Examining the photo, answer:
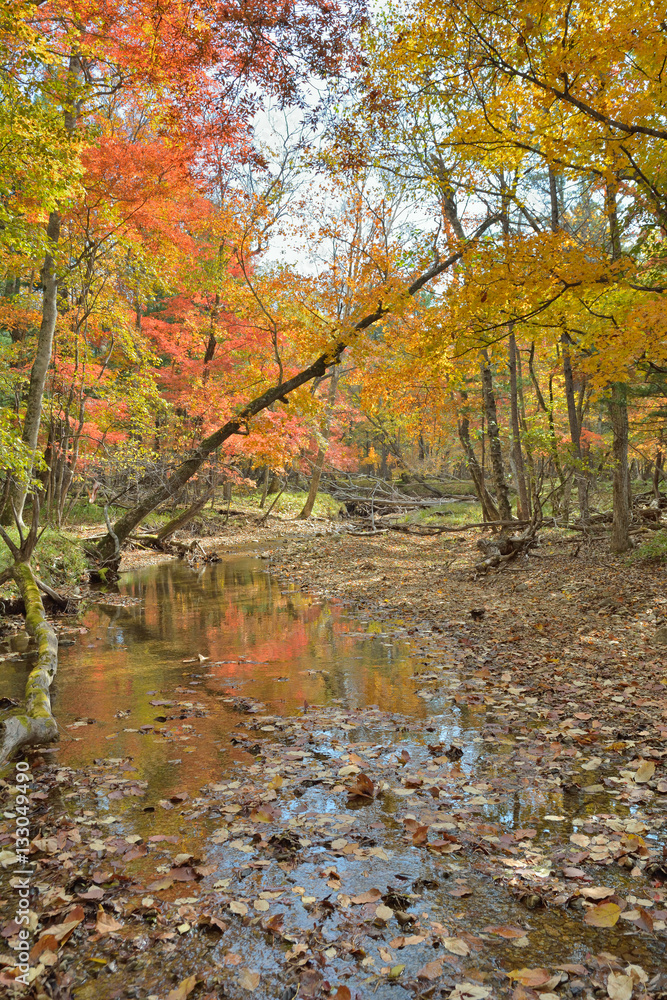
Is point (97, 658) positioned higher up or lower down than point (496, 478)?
lower down

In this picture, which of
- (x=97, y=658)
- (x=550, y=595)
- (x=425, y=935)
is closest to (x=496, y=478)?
(x=550, y=595)

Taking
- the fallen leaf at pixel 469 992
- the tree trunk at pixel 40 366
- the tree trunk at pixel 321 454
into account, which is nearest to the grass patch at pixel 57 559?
the tree trunk at pixel 40 366

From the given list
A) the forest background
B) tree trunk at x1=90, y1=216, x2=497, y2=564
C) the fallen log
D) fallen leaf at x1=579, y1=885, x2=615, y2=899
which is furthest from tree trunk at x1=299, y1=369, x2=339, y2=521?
fallen leaf at x1=579, y1=885, x2=615, y2=899

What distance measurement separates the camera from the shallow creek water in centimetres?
219

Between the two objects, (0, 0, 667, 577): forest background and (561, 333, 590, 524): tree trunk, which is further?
(561, 333, 590, 524): tree trunk

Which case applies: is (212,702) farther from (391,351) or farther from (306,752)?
(391,351)

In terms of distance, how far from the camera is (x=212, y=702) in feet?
17.1

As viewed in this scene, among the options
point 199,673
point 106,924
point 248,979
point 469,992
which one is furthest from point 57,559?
point 469,992

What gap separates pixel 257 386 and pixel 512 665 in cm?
1062

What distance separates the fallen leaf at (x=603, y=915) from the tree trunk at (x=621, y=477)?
805 centimetres

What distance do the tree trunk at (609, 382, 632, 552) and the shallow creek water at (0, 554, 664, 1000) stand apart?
15.6 ft

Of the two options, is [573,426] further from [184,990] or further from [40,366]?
[184,990]

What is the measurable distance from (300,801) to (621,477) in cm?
814

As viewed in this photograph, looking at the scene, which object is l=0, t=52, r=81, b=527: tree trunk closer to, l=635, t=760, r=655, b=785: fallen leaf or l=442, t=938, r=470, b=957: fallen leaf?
l=442, t=938, r=470, b=957: fallen leaf
